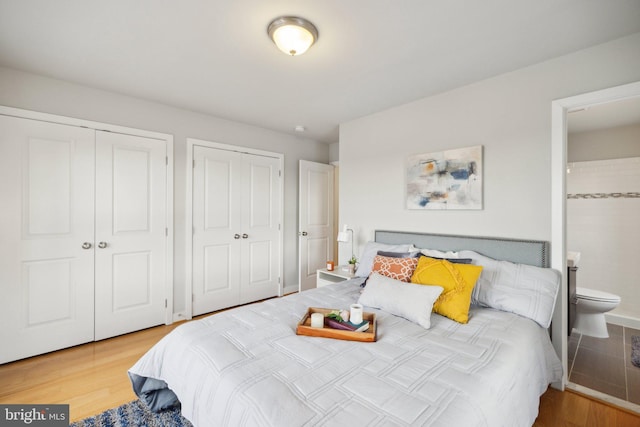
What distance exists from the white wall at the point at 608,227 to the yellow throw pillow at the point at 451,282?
257 centimetres

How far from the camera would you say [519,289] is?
2.00m

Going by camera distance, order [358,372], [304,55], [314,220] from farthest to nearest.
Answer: [314,220] → [304,55] → [358,372]

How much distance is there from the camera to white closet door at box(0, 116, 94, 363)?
235cm

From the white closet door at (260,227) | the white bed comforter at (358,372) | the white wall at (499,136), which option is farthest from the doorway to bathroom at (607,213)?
the white closet door at (260,227)

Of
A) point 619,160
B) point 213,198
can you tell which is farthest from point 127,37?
point 619,160

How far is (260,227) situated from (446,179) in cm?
246

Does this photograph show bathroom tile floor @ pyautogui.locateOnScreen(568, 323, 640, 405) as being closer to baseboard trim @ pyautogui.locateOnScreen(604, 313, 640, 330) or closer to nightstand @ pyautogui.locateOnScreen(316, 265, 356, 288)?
baseboard trim @ pyautogui.locateOnScreen(604, 313, 640, 330)

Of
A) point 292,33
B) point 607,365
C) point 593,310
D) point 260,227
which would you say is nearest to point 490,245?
point 607,365

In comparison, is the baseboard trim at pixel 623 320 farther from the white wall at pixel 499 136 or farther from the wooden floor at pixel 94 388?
the white wall at pixel 499 136

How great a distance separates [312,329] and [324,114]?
258 centimetres

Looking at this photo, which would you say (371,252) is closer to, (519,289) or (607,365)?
(519,289)

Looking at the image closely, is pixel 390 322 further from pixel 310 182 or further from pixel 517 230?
pixel 310 182

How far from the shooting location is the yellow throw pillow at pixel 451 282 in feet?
6.05

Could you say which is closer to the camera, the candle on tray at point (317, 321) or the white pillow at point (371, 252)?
the candle on tray at point (317, 321)
